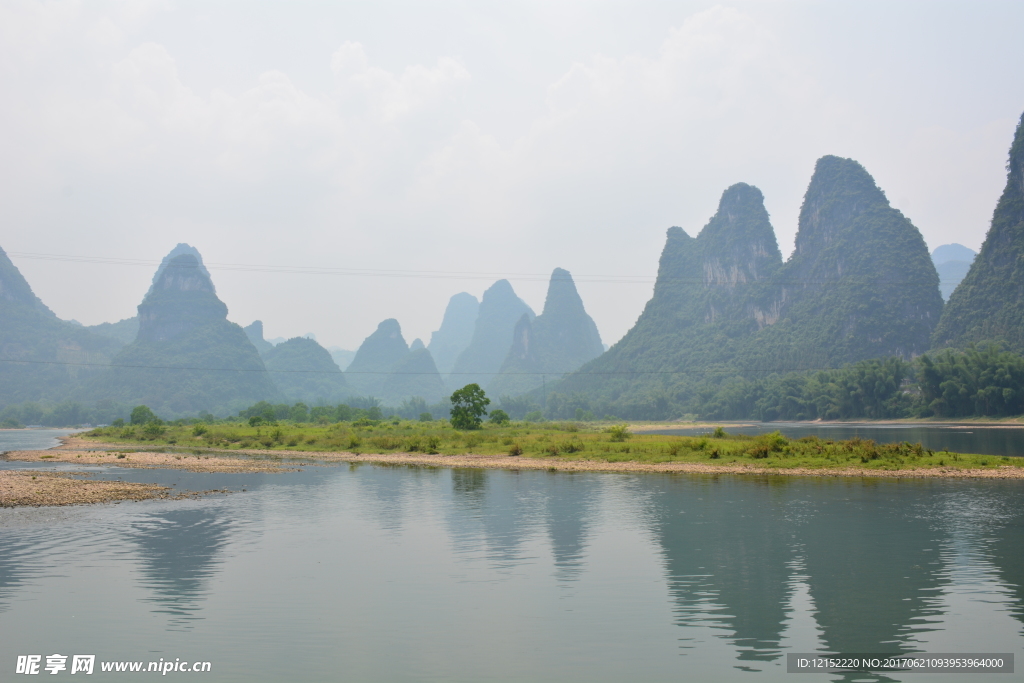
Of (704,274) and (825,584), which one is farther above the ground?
(704,274)

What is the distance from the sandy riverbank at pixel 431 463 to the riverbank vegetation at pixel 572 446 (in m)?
0.69

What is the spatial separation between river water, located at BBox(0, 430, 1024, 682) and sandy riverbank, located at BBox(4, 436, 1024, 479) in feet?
19.4

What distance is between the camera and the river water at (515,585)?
9.61 metres

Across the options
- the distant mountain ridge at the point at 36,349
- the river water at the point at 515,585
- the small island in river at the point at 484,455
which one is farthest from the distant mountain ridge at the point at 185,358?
the river water at the point at 515,585

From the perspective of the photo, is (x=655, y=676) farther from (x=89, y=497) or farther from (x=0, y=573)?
(x=89, y=497)

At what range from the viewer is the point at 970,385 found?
68.1 metres

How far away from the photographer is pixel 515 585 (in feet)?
42.7

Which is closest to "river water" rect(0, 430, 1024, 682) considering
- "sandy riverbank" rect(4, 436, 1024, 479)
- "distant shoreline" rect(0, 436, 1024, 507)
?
"distant shoreline" rect(0, 436, 1024, 507)

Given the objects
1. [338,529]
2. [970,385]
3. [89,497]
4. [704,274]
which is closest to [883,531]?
[338,529]

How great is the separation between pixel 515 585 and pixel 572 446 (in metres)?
27.7

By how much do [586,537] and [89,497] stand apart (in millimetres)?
16861

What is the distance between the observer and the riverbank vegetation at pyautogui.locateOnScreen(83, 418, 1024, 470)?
31.3 m

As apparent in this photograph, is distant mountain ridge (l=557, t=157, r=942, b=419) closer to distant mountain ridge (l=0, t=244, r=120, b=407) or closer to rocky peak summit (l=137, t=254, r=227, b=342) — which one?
rocky peak summit (l=137, t=254, r=227, b=342)

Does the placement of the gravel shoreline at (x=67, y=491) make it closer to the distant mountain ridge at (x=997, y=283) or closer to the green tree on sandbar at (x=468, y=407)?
the green tree on sandbar at (x=468, y=407)
